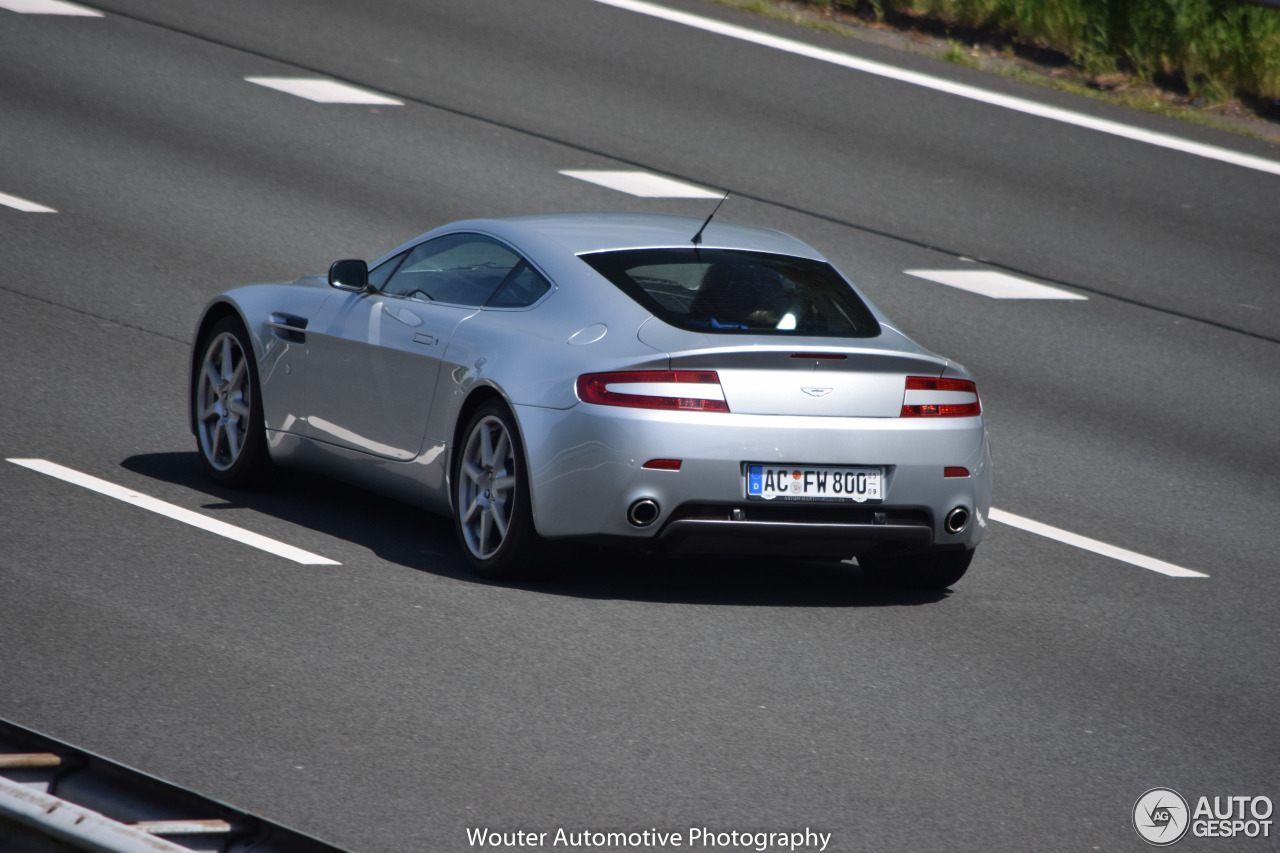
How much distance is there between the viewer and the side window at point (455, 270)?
23.8 feet

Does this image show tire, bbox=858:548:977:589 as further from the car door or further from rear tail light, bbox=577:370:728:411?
the car door

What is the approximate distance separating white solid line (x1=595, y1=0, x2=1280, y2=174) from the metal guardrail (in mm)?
13659

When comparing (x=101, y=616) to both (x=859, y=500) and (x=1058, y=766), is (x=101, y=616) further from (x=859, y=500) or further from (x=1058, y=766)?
(x=1058, y=766)

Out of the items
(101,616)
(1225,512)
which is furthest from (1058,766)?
(1225,512)

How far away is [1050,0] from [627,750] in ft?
46.9

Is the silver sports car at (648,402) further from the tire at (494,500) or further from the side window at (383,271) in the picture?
the side window at (383,271)

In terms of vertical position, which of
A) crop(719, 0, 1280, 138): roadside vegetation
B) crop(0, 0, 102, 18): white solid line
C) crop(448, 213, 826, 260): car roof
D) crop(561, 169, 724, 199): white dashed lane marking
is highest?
crop(719, 0, 1280, 138): roadside vegetation

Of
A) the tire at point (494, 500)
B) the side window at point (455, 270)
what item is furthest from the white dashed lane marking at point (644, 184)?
the tire at point (494, 500)

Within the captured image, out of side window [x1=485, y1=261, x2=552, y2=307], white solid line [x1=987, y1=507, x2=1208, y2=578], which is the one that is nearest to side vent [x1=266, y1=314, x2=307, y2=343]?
side window [x1=485, y1=261, x2=552, y2=307]

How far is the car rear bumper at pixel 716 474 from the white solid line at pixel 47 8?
12.8 meters

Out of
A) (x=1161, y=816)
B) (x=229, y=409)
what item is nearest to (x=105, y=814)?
(x=1161, y=816)

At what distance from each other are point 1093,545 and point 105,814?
5.55 m

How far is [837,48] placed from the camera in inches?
711

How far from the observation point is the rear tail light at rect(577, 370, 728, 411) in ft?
20.6
